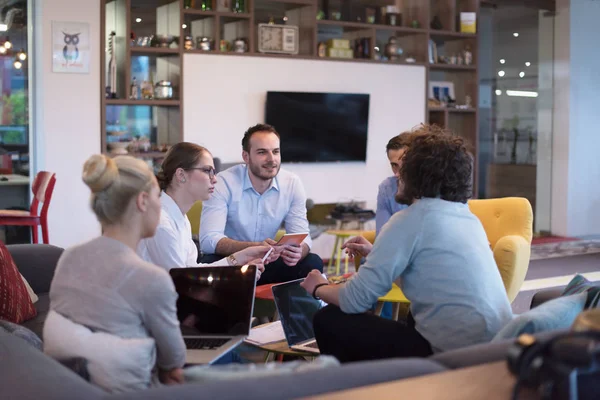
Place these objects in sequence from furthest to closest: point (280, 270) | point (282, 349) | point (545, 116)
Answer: point (545, 116)
point (280, 270)
point (282, 349)

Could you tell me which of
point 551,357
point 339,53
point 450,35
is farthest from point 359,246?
point 450,35

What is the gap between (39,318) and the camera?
356 cm

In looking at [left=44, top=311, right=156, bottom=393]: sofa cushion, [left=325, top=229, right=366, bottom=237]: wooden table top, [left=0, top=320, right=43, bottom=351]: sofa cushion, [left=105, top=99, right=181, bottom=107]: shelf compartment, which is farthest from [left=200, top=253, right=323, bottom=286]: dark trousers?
[left=105, top=99, right=181, bottom=107]: shelf compartment

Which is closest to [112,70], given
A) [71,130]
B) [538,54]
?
[71,130]

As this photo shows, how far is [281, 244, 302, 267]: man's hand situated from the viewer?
13.0 ft

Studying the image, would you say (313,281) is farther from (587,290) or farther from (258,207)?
(258,207)

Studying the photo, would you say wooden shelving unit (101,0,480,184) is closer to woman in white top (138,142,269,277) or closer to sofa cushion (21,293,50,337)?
sofa cushion (21,293,50,337)

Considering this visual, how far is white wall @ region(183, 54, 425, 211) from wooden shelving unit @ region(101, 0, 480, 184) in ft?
0.27

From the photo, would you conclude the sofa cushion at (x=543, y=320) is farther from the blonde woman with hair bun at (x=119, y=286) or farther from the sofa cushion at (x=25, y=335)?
the sofa cushion at (x=25, y=335)

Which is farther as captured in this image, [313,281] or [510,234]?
[510,234]

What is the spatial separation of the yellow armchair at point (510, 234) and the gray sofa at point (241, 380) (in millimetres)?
2257

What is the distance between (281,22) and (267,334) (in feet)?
16.8

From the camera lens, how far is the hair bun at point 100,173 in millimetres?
2029

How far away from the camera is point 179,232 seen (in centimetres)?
322
